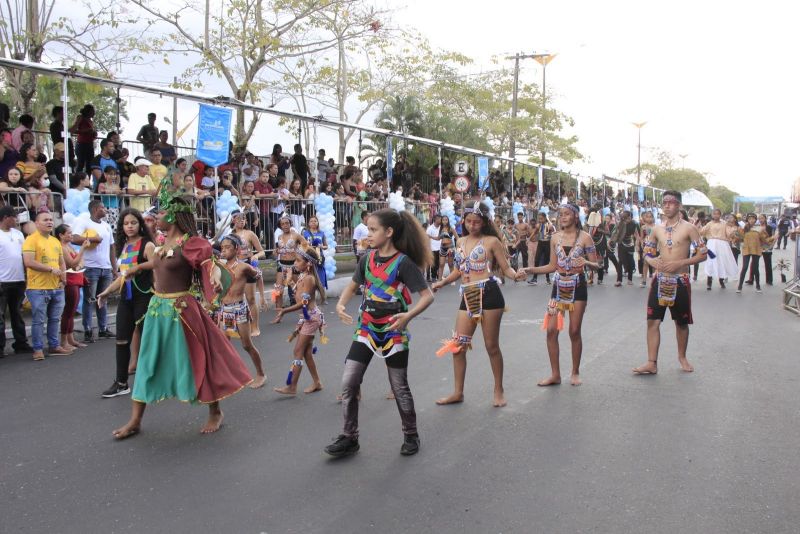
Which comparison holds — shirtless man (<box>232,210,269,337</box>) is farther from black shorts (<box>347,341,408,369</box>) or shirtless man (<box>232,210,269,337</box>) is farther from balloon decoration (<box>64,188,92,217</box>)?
black shorts (<box>347,341,408,369</box>)

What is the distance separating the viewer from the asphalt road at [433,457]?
3.84 metres

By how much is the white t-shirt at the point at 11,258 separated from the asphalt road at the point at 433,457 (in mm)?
1303

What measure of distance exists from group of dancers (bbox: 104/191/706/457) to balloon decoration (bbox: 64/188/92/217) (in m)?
4.16

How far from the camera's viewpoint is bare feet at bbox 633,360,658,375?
7.23 metres

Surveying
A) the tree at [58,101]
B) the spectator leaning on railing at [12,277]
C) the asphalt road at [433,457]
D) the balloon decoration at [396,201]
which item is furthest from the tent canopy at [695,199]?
the spectator leaning on railing at [12,277]

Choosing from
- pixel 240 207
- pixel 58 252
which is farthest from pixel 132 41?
pixel 58 252

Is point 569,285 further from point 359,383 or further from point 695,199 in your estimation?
point 695,199

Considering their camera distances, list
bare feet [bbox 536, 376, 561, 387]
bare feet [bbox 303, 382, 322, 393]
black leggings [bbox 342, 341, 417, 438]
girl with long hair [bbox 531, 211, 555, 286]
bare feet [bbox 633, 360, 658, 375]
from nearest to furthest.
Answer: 1. black leggings [bbox 342, 341, 417, 438]
2. bare feet [bbox 303, 382, 322, 393]
3. bare feet [bbox 536, 376, 561, 387]
4. bare feet [bbox 633, 360, 658, 375]
5. girl with long hair [bbox 531, 211, 555, 286]

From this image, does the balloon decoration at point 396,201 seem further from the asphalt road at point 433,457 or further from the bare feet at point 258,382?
the bare feet at point 258,382

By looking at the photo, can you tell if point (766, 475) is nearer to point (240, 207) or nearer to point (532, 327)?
point (532, 327)

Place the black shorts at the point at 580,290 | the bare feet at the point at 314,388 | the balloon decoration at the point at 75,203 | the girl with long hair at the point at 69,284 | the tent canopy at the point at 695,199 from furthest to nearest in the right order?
the tent canopy at the point at 695,199 < the balloon decoration at the point at 75,203 < the girl with long hair at the point at 69,284 < the black shorts at the point at 580,290 < the bare feet at the point at 314,388

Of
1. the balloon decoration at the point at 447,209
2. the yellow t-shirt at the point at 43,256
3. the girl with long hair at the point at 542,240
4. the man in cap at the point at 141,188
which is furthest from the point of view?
the balloon decoration at the point at 447,209

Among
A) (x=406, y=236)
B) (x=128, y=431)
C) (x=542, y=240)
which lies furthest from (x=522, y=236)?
(x=128, y=431)

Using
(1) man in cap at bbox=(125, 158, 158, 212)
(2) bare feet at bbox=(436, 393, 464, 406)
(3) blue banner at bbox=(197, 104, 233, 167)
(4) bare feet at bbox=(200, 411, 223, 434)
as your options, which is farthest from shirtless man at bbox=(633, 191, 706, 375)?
(1) man in cap at bbox=(125, 158, 158, 212)
